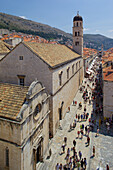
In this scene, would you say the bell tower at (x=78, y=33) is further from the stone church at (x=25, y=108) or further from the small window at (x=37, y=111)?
the small window at (x=37, y=111)

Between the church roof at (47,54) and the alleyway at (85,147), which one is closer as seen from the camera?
the alleyway at (85,147)

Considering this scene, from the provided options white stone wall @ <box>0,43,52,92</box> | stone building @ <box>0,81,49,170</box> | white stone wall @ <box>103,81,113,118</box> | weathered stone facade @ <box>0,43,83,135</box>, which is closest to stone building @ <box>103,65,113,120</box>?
white stone wall @ <box>103,81,113,118</box>

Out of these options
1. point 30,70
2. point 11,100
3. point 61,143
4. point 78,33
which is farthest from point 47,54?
point 78,33

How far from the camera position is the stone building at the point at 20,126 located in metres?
10.5

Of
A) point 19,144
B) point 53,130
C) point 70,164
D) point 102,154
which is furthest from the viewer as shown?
point 53,130

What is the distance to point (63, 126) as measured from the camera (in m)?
21.8

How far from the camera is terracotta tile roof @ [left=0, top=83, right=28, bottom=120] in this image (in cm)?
1119

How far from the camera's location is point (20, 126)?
10281mm

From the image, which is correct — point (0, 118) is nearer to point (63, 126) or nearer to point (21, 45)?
point (21, 45)

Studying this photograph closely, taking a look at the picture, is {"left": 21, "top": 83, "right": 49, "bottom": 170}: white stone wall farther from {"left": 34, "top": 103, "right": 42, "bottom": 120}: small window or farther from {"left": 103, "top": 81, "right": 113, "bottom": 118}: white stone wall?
{"left": 103, "top": 81, "right": 113, "bottom": 118}: white stone wall

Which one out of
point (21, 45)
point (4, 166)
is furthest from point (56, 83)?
point (4, 166)

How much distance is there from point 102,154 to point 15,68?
48.6 ft

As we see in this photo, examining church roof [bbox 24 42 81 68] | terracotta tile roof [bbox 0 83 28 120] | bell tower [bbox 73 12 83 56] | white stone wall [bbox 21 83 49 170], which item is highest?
bell tower [bbox 73 12 83 56]

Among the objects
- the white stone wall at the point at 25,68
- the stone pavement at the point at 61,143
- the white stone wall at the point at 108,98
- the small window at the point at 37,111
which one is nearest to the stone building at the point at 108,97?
the white stone wall at the point at 108,98
